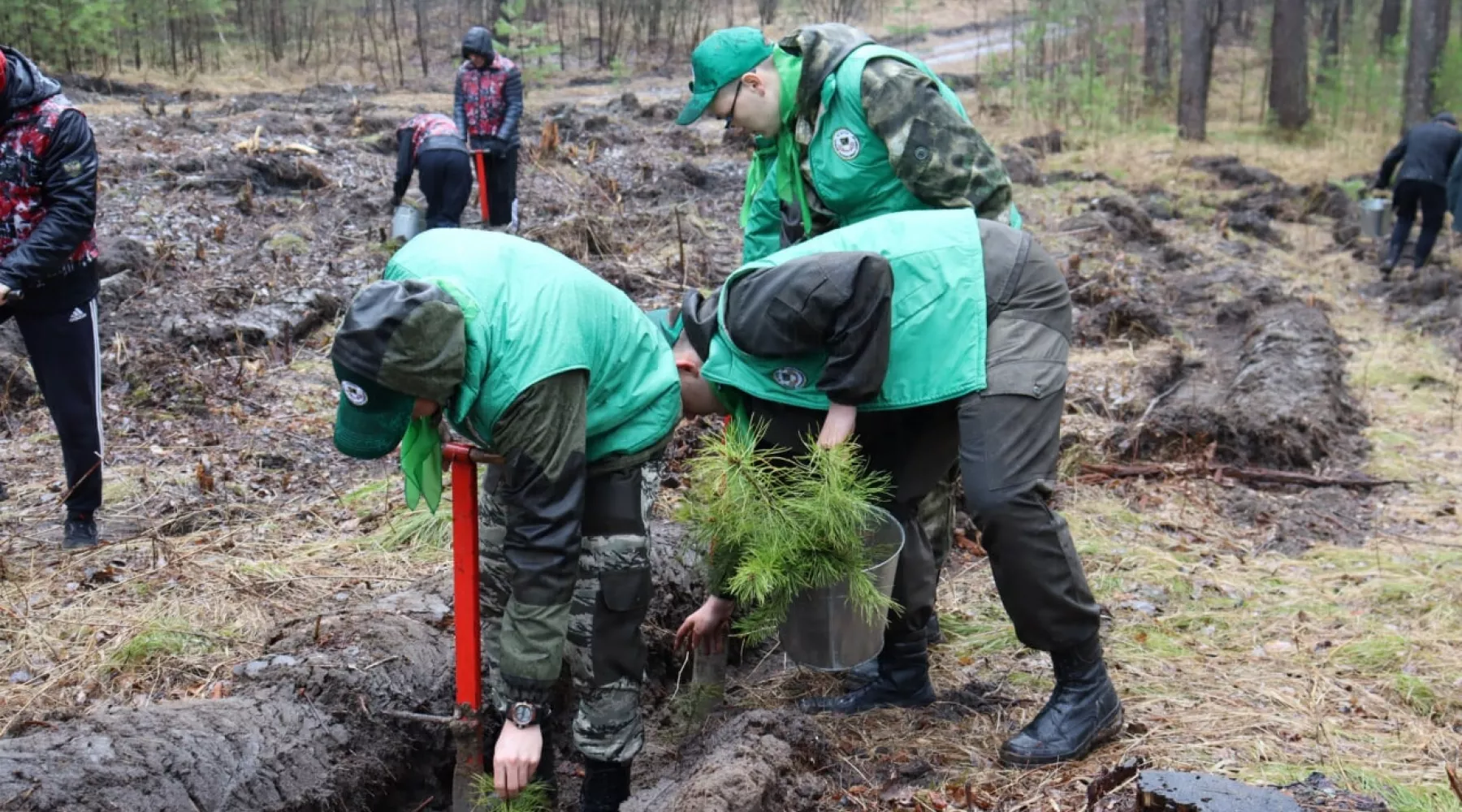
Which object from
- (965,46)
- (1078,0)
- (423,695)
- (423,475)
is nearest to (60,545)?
(423,695)

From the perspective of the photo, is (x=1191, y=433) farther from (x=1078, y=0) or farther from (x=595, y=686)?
(x=1078, y=0)

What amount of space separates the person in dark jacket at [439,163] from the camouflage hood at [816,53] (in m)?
5.26

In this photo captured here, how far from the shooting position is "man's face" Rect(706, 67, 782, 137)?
3.56 meters

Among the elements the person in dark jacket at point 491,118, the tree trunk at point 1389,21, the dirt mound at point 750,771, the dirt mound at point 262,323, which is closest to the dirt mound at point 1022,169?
the person in dark jacket at point 491,118

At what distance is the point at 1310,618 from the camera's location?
4.22m

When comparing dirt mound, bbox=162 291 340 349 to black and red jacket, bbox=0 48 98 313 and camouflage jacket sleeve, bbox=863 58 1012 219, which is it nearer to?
black and red jacket, bbox=0 48 98 313

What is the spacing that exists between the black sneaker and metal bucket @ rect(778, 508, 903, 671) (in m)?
2.86

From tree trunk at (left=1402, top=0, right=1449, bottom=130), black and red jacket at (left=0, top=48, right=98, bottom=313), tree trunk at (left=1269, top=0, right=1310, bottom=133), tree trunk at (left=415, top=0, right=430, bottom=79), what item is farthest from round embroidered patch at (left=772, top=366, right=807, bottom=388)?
tree trunk at (left=1269, top=0, right=1310, bottom=133)

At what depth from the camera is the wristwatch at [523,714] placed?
258 centimetres

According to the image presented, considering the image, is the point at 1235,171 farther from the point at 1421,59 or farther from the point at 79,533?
the point at 79,533

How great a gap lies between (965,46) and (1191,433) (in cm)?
2340

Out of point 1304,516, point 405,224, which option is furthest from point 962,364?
point 405,224

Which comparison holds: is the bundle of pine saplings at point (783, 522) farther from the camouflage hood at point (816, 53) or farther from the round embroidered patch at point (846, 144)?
the camouflage hood at point (816, 53)

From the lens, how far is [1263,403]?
6680 millimetres
